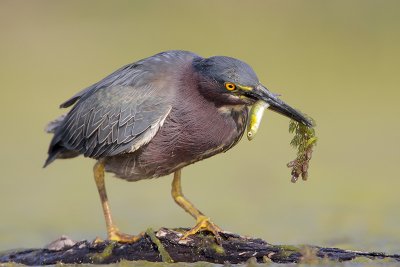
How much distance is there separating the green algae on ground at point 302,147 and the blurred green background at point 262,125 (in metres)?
1.65

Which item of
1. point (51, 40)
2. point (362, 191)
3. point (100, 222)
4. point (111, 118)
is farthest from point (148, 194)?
point (51, 40)

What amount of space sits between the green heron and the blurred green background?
1812 millimetres

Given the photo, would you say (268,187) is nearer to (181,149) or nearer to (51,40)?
(181,149)

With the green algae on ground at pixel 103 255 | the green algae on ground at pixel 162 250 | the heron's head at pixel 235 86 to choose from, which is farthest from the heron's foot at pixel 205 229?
the heron's head at pixel 235 86

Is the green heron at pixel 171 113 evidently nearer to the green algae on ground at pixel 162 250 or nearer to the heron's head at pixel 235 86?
the heron's head at pixel 235 86

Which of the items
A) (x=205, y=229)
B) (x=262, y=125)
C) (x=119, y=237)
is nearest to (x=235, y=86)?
(x=205, y=229)

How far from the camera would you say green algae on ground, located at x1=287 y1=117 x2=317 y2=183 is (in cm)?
602

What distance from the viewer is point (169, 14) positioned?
1435 centimetres

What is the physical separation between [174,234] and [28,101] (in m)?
6.62

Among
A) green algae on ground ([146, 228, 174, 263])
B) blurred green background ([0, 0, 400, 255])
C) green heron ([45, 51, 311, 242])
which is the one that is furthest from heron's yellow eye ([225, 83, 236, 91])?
blurred green background ([0, 0, 400, 255])

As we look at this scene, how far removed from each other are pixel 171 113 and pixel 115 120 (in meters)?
0.52

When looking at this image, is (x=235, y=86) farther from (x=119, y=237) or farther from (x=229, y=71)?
(x=119, y=237)

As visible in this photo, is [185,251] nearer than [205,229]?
Yes

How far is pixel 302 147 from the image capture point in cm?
607
